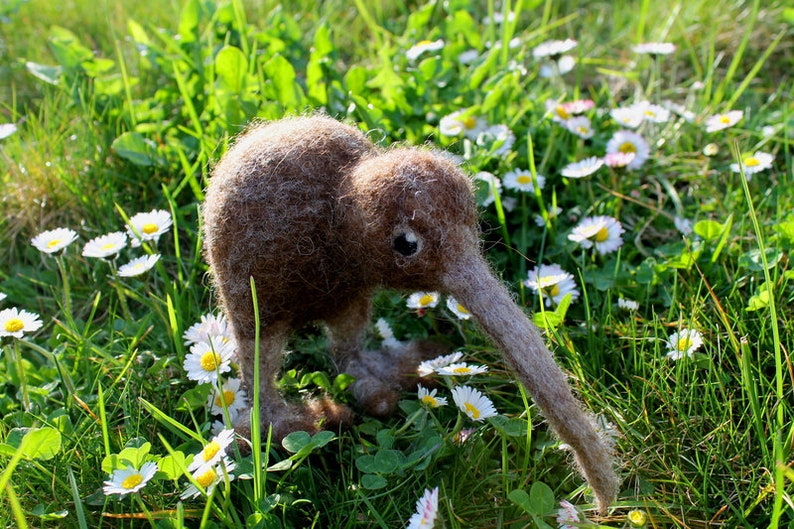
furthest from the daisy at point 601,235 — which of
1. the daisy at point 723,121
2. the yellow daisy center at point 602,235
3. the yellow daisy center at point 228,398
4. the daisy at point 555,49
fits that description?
the yellow daisy center at point 228,398

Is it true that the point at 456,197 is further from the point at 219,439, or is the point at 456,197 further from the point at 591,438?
the point at 219,439

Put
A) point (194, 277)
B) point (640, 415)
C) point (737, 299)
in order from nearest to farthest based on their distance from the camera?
point (640, 415) → point (737, 299) → point (194, 277)

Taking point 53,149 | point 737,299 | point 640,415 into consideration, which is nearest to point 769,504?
point 640,415

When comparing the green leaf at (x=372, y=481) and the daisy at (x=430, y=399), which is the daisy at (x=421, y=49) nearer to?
the daisy at (x=430, y=399)

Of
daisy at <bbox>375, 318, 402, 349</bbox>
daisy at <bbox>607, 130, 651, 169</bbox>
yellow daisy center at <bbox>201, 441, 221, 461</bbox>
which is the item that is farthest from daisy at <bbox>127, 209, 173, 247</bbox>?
daisy at <bbox>607, 130, 651, 169</bbox>

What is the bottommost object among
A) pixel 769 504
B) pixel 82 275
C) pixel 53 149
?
pixel 769 504

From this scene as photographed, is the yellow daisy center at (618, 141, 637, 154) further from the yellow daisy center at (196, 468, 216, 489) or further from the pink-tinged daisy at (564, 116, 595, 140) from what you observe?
the yellow daisy center at (196, 468, 216, 489)
